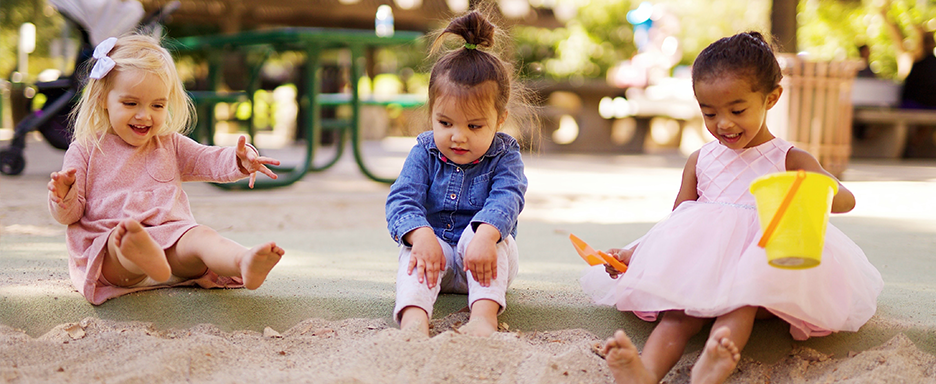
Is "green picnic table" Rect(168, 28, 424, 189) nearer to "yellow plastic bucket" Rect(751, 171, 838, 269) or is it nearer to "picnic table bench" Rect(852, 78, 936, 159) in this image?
"yellow plastic bucket" Rect(751, 171, 838, 269)

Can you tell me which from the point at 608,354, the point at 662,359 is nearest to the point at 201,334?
the point at 608,354

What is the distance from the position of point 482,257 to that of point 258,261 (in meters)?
0.56

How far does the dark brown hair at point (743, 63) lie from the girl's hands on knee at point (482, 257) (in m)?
0.66

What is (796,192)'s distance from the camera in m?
1.43

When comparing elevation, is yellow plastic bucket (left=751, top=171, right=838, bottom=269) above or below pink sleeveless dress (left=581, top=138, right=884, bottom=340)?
above

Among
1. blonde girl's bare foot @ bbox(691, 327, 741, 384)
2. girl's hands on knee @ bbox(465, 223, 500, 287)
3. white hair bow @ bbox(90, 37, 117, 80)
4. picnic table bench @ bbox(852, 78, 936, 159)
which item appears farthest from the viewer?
picnic table bench @ bbox(852, 78, 936, 159)

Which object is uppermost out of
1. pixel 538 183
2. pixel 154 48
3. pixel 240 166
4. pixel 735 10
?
pixel 735 10

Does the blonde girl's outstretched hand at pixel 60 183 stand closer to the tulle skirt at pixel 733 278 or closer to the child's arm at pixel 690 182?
the tulle skirt at pixel 733 278

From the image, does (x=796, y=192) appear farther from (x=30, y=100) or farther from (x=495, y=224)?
(x=30, y=100)

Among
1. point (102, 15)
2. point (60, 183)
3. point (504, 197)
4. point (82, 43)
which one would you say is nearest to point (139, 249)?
point (60, 183)

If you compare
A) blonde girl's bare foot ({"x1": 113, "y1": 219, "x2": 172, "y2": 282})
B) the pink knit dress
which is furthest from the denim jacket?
blonde girl's bare foot ({"x1": 113, "y1": 219, "x2": 172, "y2": 282})

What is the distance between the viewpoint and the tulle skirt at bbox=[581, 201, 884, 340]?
1660 mm

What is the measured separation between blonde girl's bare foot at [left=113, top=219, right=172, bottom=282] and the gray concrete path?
19cm

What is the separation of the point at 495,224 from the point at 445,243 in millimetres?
223
